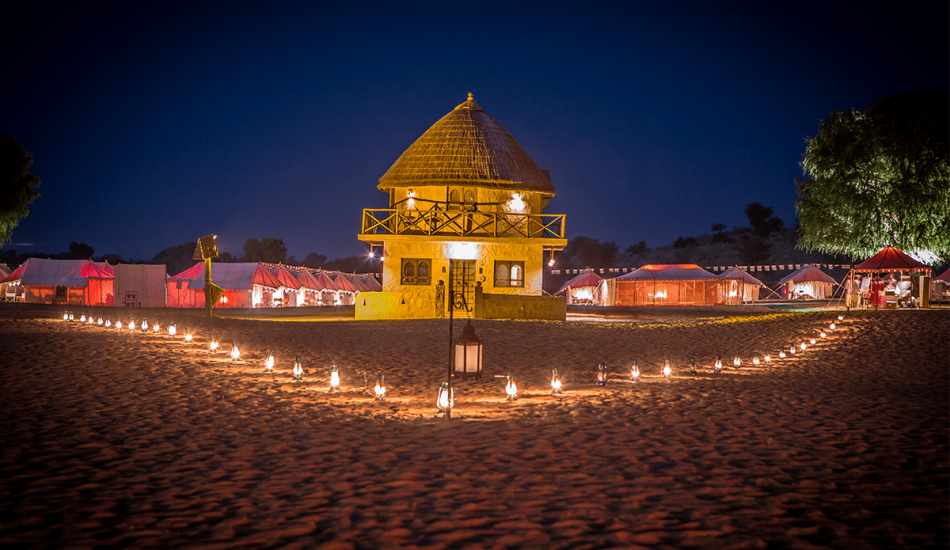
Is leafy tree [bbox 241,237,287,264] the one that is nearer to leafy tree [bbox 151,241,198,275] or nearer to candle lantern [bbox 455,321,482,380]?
leafy tree [bbox 151,241,198,275]

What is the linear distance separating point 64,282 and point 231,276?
12202 mm

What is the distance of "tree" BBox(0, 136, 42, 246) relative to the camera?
29578mm

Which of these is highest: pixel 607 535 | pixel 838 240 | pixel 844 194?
pixel 844 194

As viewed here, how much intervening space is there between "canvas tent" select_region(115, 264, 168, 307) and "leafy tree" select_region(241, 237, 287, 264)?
5842 centimetres

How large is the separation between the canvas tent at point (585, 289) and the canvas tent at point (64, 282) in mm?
36083

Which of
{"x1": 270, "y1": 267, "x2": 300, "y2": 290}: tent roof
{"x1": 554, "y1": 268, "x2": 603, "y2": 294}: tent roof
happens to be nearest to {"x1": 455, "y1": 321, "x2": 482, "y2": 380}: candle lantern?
{"x1": 270, "y1": 267, "x2": 300, "y2": 290}: tent roof

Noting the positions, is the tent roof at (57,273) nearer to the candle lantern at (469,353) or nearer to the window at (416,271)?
the window at (416,271)

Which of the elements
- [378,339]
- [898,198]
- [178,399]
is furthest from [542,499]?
[898,198]

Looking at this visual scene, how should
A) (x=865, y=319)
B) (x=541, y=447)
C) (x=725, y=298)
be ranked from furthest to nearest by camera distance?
(x=725, y=298)
(x=865, y=319)
(x=541, y=447)

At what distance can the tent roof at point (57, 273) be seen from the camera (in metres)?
44.0

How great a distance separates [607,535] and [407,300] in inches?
889

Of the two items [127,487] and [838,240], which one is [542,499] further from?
[838,240]

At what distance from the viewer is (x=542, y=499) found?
4.77 m

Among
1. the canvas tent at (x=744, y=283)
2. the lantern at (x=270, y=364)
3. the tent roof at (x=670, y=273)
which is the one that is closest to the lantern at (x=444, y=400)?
the lantern at (x=270, y=364)
